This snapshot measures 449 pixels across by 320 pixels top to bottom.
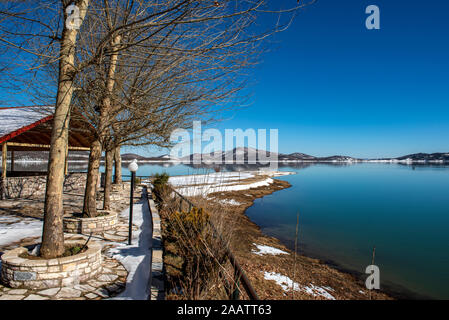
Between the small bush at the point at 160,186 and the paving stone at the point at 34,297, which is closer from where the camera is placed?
the paving stone at the point at 34,297

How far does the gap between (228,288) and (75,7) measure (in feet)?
14.4

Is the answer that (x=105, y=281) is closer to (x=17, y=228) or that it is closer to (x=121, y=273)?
(x=121, y=273)

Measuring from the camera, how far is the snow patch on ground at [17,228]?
5648mm

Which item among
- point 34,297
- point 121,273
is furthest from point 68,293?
point 121,273

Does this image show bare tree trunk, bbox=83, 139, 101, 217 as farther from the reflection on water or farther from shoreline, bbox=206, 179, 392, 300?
the reflection on water

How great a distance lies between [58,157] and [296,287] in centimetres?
526

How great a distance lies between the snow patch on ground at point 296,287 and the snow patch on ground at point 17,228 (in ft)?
17.9

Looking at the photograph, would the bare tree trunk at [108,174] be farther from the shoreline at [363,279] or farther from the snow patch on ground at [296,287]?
the shoreline at [363,279]

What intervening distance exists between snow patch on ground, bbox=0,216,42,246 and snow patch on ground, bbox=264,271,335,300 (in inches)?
215

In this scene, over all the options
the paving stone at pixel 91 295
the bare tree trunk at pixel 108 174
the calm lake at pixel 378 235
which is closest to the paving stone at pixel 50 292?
the paving stone at pixel 91 295

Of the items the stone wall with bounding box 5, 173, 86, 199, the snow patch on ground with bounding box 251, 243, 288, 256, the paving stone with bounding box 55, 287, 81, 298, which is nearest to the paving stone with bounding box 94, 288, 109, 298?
the paving stone with bounding box 55, 287, 81, 298

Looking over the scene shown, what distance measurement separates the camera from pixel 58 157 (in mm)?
3885
